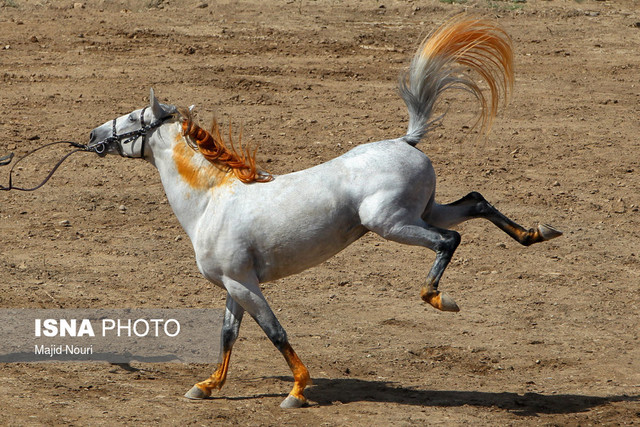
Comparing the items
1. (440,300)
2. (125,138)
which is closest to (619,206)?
(440,300)

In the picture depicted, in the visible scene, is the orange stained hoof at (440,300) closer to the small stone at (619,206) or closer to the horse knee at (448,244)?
the horse knee at (448,244)

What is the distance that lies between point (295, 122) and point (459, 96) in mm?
2873

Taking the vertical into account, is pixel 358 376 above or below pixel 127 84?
below

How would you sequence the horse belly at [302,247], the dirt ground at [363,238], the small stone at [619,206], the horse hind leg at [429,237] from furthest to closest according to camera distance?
the small stone at [619,206] → the dirt ground at [363,238] → the horse belly at [302,247] → the horse hind leg at [429,237]

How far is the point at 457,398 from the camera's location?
7.27 metres

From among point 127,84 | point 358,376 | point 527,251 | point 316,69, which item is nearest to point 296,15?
point 316,69

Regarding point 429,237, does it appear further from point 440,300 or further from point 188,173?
point 188,173

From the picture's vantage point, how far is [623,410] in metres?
6.95

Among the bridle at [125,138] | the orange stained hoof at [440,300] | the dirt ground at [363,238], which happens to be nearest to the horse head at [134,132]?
the bridle at [125,138]

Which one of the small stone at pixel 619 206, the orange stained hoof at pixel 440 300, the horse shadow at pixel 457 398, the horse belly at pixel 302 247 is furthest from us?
the small stone at pixel 619 206

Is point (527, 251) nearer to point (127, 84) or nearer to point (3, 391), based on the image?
point (3, 391)

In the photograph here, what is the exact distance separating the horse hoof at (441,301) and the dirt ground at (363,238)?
3.16ft

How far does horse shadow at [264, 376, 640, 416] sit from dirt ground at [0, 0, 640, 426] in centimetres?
2

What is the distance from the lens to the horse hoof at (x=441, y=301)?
6.23 m
